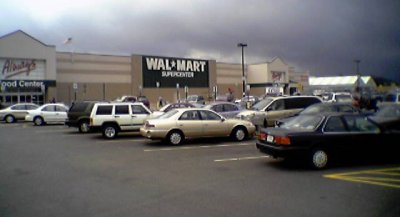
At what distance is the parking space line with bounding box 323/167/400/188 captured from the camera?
8297mm

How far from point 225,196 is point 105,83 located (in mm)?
53278

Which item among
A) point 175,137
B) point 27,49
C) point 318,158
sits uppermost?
point 27,49

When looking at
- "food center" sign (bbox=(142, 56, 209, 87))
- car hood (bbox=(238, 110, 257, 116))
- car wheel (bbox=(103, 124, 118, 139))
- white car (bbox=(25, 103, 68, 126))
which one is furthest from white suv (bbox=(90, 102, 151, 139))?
"food center" sign (bbox=(142, 56, 209, 87))

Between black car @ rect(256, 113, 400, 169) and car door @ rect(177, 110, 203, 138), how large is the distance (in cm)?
475

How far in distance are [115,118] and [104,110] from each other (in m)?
0.65

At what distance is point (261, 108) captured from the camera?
1934 cm

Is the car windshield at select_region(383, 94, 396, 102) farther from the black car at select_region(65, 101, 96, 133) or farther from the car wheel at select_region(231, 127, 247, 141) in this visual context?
the black car at select_region(65, 101, 96, 133)

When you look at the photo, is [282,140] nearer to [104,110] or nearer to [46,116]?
[104,110]

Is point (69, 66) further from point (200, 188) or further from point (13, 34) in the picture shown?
point (200, 188)

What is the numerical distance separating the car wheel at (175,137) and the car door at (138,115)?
377 centimetres

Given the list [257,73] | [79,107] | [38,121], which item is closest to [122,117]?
[79,107]

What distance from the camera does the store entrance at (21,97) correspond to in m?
46.3

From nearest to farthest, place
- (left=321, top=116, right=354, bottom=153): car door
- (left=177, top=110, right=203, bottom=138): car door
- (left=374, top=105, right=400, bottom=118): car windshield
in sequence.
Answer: (left=321, top=116, right=354, bottom=153): car door
(left=374, top=105, right=400, bottom=118): car windshield
(left=177, top=110, right=203, bottom=138): car door

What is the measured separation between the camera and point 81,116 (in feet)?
67.9
